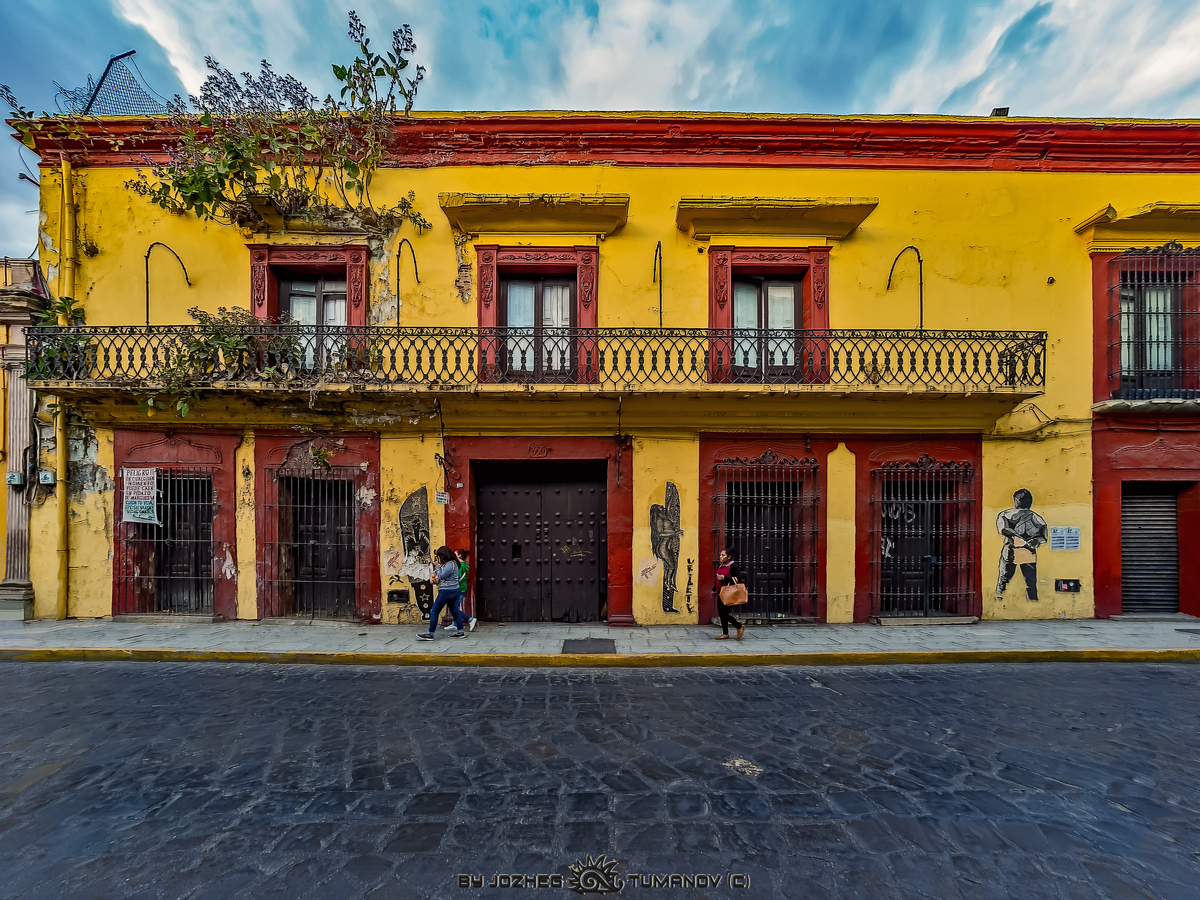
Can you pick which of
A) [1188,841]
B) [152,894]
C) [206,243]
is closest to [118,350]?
[206,243]

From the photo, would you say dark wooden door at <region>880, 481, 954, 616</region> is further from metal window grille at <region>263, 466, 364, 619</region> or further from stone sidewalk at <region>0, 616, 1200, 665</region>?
metal window grille at <region>263, 466, 364, 619</region>

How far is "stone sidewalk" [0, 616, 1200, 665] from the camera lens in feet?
21.8

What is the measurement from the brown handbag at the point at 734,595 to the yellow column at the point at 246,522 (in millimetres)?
7963

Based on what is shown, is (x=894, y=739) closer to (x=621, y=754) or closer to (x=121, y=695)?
(x=621, y=754)

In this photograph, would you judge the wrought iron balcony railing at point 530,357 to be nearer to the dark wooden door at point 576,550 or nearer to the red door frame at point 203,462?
the red door frame at point 203,462

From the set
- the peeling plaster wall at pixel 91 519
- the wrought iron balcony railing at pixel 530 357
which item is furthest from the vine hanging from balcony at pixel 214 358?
the peeling plaster wall at pixel 91 519

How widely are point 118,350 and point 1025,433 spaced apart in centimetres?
1544

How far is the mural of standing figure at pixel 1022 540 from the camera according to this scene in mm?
8492

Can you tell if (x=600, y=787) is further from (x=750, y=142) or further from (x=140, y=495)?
(x=750, y=142)

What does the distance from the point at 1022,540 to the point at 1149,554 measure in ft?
8.17

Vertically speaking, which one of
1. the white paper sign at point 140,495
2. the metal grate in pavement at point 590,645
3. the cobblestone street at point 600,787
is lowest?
the metal grate in pavement at point 590,645

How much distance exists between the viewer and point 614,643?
23.8ft

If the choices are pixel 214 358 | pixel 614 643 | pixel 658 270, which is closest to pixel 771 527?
pixel 614 643

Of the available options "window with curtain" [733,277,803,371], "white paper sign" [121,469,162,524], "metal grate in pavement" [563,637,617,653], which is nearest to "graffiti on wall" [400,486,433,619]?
"metal grate in pavement" [563,637,617,653]
